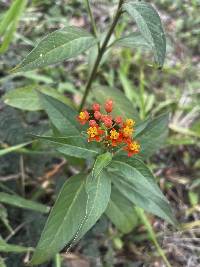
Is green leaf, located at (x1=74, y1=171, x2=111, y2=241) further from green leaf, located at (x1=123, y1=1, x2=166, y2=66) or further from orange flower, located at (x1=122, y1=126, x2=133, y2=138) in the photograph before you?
green leaf, located at (x1=123, y1=1, x2=166, y2=66)

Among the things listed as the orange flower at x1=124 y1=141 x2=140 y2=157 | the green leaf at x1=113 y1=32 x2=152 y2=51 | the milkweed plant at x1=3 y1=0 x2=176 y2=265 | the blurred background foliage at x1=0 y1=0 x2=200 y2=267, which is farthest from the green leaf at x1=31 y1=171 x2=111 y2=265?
the green leaf at x1=113 y1=32 x2=152 y2=51

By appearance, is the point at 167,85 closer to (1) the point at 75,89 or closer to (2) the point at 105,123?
(1) the point at 75,89

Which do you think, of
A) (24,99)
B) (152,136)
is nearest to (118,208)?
(152,136)

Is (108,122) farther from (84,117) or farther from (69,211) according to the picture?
(69,211)

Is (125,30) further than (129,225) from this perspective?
Yes

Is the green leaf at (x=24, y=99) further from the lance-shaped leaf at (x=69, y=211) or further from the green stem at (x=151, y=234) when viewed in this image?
the green stem at (x=151, y=234)

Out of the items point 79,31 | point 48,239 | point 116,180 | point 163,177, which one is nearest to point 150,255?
point 163,177
